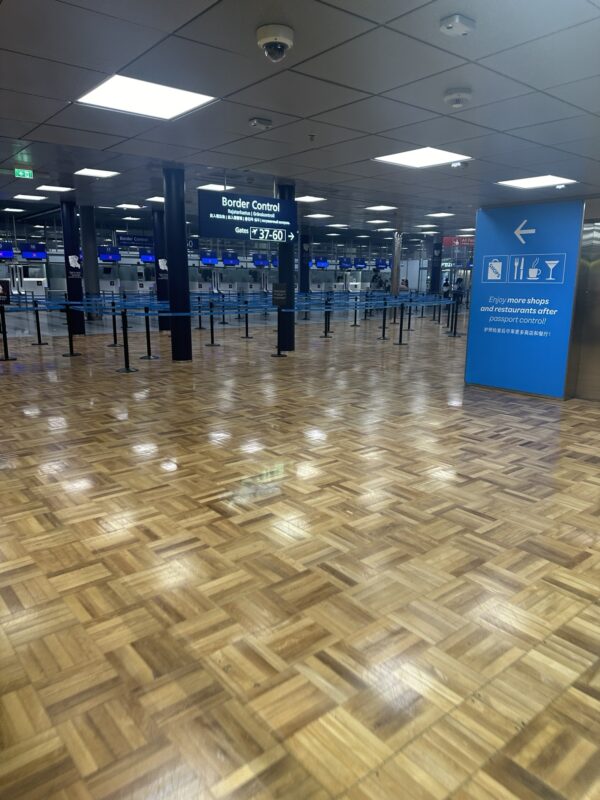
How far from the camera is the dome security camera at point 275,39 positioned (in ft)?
9.85

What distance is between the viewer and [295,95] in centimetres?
412

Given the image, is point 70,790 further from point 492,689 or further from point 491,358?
point 491,358

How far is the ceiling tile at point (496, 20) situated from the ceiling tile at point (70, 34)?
1510mm

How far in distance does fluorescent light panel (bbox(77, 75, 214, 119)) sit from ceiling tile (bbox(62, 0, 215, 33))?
1.02 m

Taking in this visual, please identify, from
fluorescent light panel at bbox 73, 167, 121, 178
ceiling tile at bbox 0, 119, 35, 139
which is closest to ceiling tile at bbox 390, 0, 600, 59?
ceiling tile at bbox 0, 119, 35, 139

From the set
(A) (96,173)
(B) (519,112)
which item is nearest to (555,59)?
(B) (519,112)

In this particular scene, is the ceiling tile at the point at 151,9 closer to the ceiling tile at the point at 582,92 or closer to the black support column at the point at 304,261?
the ceiling tile at the point at 582,92

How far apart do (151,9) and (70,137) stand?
340cm

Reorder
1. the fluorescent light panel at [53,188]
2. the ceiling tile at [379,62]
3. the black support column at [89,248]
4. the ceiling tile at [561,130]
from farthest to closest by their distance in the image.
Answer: the black support column at [89,248]
the fluorescent light panel at [53,188]
the ceiling tile at [561,130]
the ceiling tile at [379,62]

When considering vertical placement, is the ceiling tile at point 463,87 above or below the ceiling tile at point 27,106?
below

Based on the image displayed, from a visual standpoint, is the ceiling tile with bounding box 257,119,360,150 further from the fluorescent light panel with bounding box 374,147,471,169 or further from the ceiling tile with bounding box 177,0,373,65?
the ceiling tile with bounding box 177,0,373,65

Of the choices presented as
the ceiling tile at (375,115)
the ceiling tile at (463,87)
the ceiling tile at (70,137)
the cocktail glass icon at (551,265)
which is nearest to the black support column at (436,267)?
the cocktail glass icon at (551,265)

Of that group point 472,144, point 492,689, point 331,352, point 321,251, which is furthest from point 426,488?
point 321,251

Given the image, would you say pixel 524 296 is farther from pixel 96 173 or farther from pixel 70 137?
pixel 96 173
